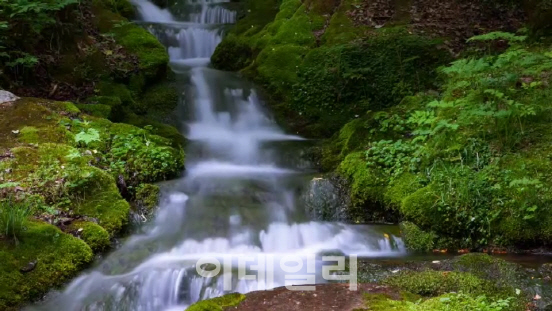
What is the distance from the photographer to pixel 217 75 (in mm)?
10633

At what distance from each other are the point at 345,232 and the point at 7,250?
342 cm

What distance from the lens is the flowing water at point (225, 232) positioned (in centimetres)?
436

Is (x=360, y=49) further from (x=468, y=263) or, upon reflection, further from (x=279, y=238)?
(x=468, y=263)

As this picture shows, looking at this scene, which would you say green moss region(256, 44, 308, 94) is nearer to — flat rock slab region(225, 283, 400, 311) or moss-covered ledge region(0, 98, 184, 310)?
moss-covered ledge region(0, 98, 184, 310)

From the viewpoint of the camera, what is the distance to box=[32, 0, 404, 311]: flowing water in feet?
14.3

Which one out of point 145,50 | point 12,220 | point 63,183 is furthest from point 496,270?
point 145,50

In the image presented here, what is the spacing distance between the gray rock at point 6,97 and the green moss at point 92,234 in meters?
3.14

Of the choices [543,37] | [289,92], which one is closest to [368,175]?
[289,92]

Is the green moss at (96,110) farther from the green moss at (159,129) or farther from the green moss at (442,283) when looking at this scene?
the green moss at (442,283)

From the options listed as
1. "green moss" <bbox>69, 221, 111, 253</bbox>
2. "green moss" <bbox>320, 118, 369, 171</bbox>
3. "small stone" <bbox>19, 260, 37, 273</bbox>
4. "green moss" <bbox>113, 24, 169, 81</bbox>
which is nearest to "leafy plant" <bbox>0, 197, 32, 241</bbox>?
"small stone" <bbox>19, 260, 37, 273</bbox>

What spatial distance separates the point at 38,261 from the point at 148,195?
1.78 metres

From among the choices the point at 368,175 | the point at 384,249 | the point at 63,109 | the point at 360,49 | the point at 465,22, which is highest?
the point at 465,22

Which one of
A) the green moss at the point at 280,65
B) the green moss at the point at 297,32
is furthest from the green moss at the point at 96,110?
the green moss at the point at 297,32

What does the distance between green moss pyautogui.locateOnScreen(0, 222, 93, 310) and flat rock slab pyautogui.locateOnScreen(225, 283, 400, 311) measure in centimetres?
178
